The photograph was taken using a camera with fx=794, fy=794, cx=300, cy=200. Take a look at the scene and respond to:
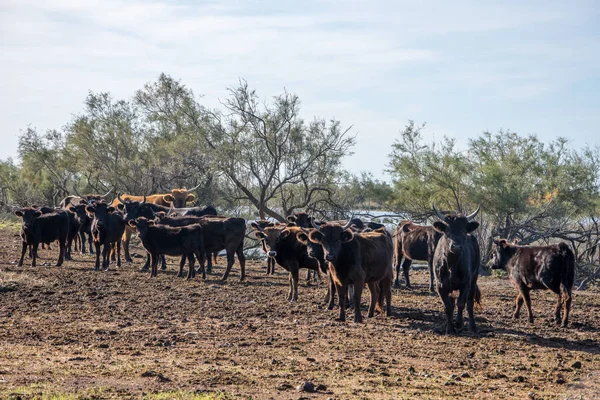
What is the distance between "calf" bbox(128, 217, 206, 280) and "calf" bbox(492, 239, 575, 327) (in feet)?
23.0

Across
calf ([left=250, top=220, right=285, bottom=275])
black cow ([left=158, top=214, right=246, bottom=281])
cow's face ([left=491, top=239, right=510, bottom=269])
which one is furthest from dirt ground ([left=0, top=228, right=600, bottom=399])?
black cow ([left=158, top=214, right=246, bottom=281])

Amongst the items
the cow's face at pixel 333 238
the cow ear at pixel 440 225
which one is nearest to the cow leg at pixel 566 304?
the cow ear at pixel 440 225

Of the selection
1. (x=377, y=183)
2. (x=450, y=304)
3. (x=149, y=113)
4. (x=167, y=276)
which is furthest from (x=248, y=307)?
(x=149, y=113)

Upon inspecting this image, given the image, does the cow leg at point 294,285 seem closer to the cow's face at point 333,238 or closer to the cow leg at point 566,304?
the cow's face at point 333,238

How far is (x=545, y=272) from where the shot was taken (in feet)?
40.8

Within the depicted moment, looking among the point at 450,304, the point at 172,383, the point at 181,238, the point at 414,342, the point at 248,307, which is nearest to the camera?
the point at 172,383

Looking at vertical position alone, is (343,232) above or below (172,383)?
above

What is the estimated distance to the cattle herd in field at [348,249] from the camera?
11.4 meters

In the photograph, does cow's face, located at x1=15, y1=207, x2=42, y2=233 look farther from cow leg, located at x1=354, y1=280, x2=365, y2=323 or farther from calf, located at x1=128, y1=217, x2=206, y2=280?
Result: cow leg, located at x1=354, y1=280, x2=365, y2=323

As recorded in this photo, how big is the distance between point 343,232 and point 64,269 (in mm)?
8698

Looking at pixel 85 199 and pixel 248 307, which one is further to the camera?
pixel 85 199

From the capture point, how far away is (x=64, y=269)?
18.0m

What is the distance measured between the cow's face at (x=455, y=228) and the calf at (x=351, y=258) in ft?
4.20

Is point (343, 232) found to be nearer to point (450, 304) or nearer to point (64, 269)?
point (450, 304)
